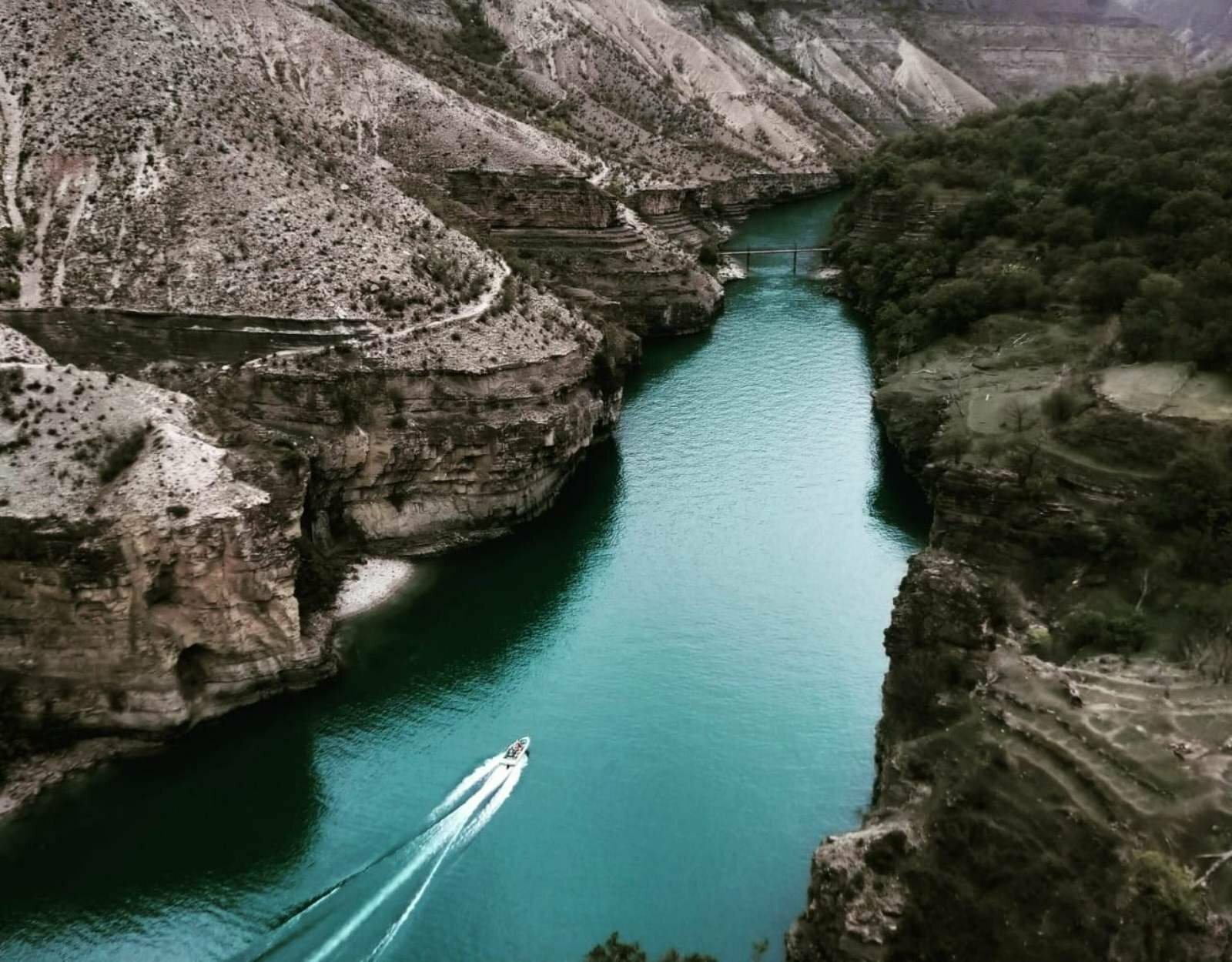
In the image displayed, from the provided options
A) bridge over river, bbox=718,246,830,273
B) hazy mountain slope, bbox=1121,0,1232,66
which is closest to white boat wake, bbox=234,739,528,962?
bridge over river, bbox=718,246,830,273

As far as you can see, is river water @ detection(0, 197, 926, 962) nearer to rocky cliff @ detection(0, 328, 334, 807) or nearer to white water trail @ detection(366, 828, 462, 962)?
white water trail @ detection(366, 828, 462, 962)

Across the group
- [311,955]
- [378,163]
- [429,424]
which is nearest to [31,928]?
[311,955]

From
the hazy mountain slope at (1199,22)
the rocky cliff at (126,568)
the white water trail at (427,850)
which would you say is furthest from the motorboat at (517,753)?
the hazy mountain slope at (1199,22)

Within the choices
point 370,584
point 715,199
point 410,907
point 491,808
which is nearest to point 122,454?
point 370,584

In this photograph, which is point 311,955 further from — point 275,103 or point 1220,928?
point 275,103

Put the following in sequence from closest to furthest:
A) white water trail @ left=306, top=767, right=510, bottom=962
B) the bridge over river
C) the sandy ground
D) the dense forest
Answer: white water trail @ left=306, top=767, right=510, bottom=962 < the sandy ground < the dense forest < the bridge over river

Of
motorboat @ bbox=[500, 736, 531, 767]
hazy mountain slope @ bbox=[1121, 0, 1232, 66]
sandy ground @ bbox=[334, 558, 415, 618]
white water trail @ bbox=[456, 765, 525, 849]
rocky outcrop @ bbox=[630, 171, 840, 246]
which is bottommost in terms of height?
white water trail @ bbox=[456, 765, 525, 849]
